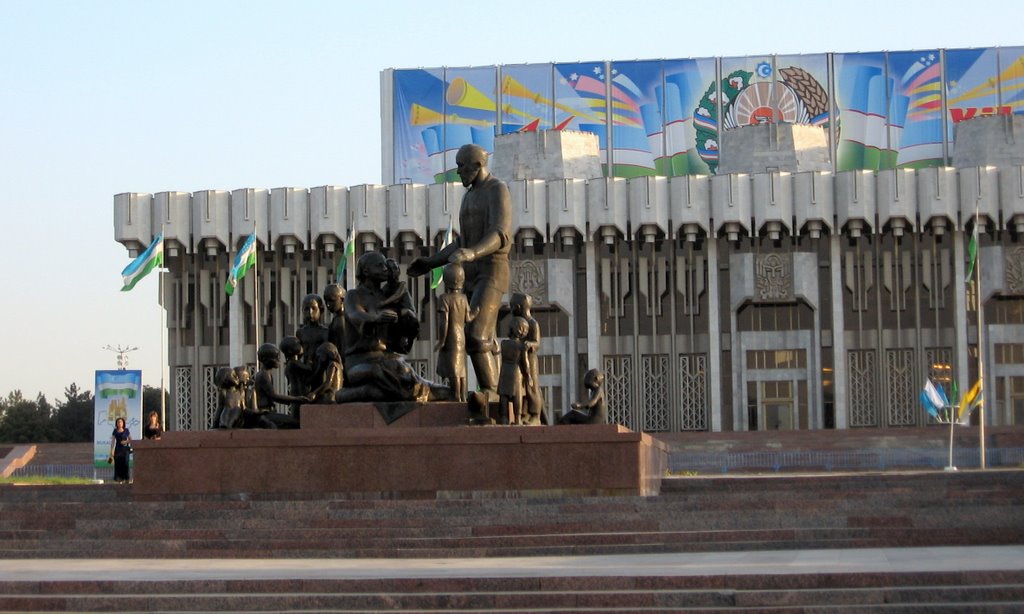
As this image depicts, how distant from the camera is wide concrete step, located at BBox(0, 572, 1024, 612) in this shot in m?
10.1

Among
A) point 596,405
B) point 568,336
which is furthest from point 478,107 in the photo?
point 596,405

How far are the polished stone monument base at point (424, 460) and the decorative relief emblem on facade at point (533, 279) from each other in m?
31.9

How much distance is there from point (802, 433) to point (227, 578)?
3171 cm

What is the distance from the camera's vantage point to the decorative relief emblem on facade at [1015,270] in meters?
46.5

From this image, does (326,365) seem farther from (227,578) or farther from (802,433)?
(802,433)

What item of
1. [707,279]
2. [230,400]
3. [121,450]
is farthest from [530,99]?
[230,400]

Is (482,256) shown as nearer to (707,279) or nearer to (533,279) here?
(533,279)

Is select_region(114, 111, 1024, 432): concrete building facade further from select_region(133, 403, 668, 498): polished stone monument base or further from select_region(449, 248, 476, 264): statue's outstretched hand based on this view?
select_region(449, 248, 476, 264): statue's outstretched hand

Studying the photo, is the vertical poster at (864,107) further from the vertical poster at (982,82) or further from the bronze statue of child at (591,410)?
the bronze statue of child at (591,410)

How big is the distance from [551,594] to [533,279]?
3774 centimetres

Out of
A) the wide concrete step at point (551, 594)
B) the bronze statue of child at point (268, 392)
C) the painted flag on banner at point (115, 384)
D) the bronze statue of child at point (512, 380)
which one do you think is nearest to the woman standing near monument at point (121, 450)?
the bronze statue of child at point (268, 392)

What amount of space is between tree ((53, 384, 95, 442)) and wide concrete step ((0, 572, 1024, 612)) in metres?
59.9

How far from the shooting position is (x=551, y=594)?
1053 centimetres

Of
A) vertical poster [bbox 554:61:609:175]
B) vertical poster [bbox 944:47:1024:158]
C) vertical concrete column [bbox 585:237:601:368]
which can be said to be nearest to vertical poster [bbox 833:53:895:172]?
vertical poster [bbox 944:47:1024:158]
